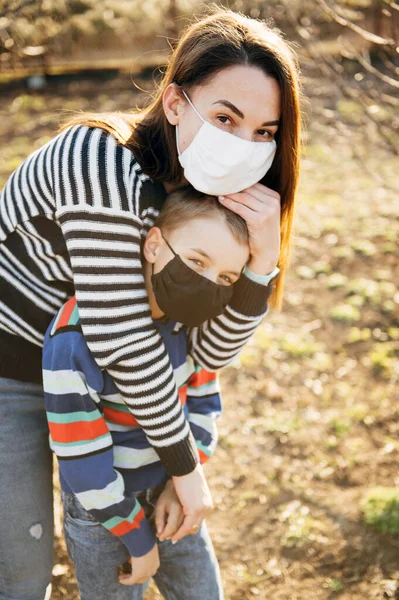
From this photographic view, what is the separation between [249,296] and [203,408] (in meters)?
0.45

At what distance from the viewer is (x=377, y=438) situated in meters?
3.67

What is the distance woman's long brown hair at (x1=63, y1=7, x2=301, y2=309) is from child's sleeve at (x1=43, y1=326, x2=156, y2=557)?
58 centimetres

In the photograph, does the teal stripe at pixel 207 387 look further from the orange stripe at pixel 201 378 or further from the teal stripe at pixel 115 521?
the teal stripe at pixel 115 521

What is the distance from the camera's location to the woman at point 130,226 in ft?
5.77

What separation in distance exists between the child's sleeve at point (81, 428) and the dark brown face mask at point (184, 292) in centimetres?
28

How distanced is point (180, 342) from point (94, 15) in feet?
34.0

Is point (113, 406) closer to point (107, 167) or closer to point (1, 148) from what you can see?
point (107, 167)

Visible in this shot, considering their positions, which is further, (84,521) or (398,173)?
(398,173)

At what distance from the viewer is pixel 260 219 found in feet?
6.48

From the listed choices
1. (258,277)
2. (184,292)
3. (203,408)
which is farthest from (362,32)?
(203,408)

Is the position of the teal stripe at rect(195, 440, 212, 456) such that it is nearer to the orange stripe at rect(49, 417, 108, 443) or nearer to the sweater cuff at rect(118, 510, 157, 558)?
the sweater cuff at rect(118, 510, 157, 558)

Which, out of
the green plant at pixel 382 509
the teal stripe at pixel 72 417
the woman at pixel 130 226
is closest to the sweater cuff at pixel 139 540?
the woman at pixel 130 226

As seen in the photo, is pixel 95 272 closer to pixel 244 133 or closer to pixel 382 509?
pixel 244 133

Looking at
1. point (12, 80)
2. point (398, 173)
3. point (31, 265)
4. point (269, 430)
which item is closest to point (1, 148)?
point (12, 80)
